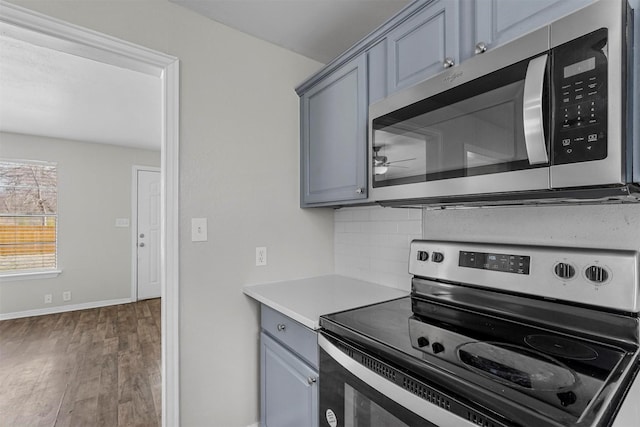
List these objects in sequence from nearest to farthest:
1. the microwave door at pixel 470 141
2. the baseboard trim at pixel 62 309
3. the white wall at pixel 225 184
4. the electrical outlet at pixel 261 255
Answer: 1. the microwave door at pixel 470 141
2. the white wall at pixel 225 184
3. the electrical outlet at pixel 261 255
4. the baseboard trim at pixel 62 309

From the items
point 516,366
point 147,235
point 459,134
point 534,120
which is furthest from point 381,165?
point 147,235

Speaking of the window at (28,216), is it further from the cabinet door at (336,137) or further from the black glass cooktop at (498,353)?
the black glass cooktop at (498,353)

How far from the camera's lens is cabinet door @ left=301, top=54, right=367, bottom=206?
1.47 m

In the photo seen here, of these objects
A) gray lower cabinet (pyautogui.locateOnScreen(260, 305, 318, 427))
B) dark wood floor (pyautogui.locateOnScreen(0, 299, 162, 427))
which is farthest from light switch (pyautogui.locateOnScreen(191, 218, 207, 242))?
dark wood floor (pyautogui.locateOnScreen(0, 299, 162, 427))

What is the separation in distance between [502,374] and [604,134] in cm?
59

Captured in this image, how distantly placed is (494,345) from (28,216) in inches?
215

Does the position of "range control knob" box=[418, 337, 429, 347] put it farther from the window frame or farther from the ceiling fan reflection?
the window frame

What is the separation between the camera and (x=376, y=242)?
5.96 feet

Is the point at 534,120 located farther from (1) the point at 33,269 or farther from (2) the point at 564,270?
(1) the point at 33,269

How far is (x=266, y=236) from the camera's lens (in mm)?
1854

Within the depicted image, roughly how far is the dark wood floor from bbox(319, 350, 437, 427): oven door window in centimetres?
149

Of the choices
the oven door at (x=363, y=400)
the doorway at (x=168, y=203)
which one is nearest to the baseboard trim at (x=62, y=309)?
the doorway at (x=168, y=203)

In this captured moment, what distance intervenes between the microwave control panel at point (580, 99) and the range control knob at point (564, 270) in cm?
40

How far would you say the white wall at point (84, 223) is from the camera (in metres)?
4.12
